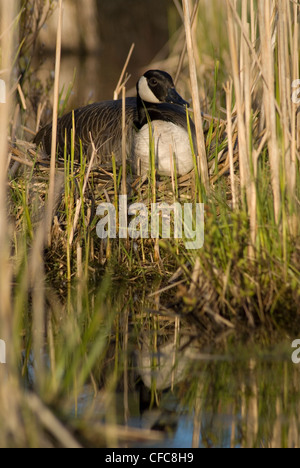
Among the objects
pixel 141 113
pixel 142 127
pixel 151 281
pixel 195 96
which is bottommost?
pixel 151 281

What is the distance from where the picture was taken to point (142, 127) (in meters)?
5.63

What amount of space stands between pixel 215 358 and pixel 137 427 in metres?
0.69

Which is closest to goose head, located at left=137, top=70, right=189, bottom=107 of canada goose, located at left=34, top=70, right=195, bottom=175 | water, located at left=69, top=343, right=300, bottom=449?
canada goose, located at left=34, top=70, right=195, bottom=175

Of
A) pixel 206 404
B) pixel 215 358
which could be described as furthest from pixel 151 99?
pixel 206 404

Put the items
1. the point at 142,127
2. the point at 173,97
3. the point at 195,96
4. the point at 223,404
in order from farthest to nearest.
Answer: the point at 173,97, the point at 142,127, the point at 195,96, the point at 223,404

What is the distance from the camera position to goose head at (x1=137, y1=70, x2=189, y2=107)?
579cm

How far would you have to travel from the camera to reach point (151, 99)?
587 cm

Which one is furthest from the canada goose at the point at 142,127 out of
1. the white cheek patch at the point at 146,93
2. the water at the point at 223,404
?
the water at the point at 223,404

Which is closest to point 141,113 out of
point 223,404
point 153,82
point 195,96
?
point 153,82

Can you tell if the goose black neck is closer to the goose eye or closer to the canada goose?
the canada goose

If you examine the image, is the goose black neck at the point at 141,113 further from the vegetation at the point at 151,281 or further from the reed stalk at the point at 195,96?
the reed stalk at the point at 195,96

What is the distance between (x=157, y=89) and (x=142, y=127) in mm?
425

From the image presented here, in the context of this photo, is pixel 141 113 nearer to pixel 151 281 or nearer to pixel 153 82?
pixel 153 82
